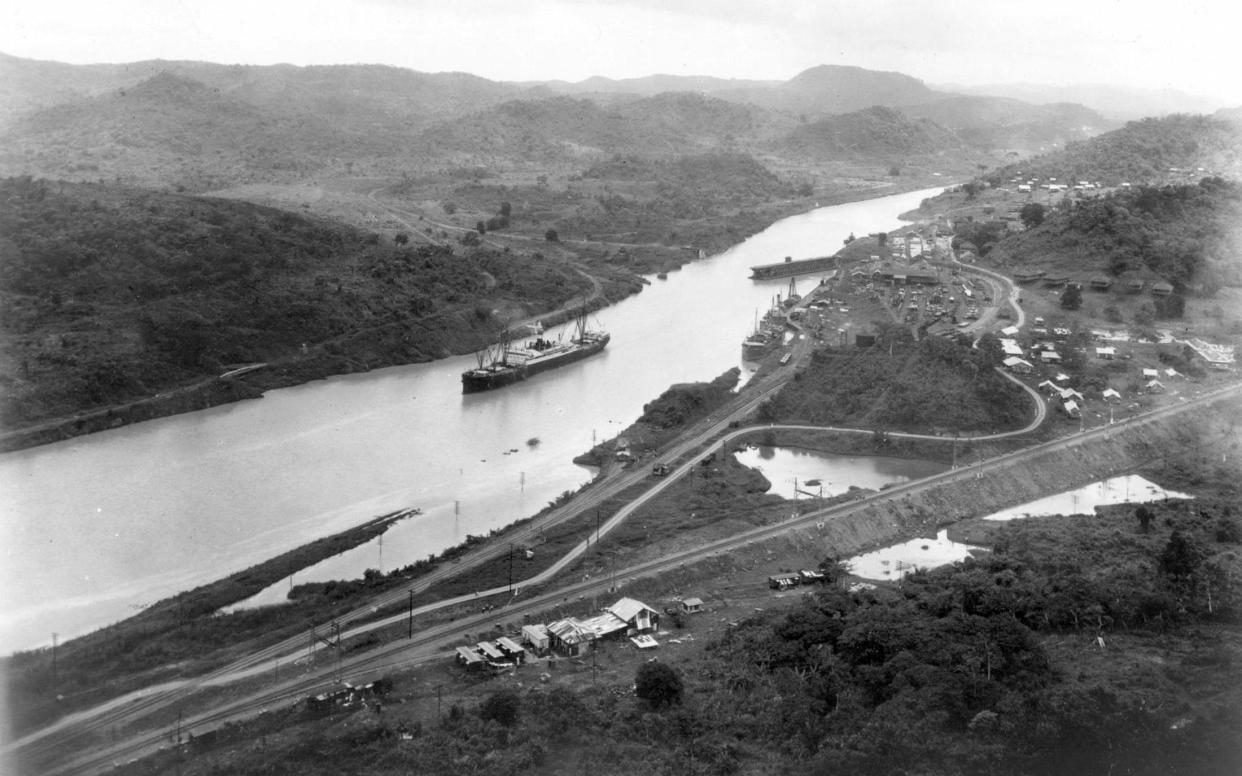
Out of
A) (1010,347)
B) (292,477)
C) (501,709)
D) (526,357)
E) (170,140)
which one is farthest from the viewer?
(170,140)

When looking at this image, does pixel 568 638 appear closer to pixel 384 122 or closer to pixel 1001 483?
pixel 1001 483

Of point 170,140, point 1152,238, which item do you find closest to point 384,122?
point 170,140

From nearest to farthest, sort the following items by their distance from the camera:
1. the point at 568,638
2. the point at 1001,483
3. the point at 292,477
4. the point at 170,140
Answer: the point at 568,638
the point at 292,477
the point at 1001,483
the point at 170,140

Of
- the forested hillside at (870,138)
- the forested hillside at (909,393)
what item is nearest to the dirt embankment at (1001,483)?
the forested hillside at (909,393)

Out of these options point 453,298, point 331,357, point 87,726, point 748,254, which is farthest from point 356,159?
point 87,726

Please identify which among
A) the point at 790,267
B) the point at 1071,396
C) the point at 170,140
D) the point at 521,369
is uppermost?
the point at 170,140

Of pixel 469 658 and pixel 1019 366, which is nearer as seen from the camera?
pixel 469 658

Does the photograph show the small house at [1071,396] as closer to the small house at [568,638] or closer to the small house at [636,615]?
the small house at [636,615]
